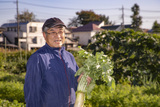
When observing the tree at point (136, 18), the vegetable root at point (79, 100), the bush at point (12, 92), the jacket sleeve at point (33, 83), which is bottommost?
the bush at point (12, 92)

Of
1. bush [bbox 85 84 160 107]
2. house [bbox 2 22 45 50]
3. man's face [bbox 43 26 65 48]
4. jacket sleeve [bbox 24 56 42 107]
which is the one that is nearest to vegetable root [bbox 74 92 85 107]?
jacket sleeve [bbox 24 56 42 107]

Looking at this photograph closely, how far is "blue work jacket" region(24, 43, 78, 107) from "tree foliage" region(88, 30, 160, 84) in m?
5.24

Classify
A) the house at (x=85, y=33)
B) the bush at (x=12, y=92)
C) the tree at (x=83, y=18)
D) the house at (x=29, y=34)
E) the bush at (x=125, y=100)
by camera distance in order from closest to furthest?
the bush at (x=125, y=100), the bush at (x=12, y=92), the house at (x=29, y=34), the house at (x=85, y=33), the tree at (x=83, y=18)

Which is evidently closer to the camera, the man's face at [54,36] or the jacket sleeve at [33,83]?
the jacket sleeve at [33,83]

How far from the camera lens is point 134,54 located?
7.55 m

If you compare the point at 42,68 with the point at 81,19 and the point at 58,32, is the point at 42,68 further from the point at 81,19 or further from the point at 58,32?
the point at 81,19

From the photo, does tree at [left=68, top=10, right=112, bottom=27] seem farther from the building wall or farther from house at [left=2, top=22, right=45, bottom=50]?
house at [left=2, top=22, right=45, bottom=50]

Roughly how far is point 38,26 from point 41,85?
4221 centimetres

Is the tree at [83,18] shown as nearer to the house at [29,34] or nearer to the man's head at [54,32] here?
the house at [29,34]

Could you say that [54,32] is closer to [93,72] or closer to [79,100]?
[93,72]

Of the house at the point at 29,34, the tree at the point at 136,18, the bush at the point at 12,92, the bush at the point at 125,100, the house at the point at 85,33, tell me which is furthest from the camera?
the tree at the point at 136,18

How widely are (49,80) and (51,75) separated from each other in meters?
0.07

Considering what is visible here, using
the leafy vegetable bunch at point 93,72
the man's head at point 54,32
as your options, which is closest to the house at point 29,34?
the man's head at point 54,32

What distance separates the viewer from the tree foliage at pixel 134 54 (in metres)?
7.51
